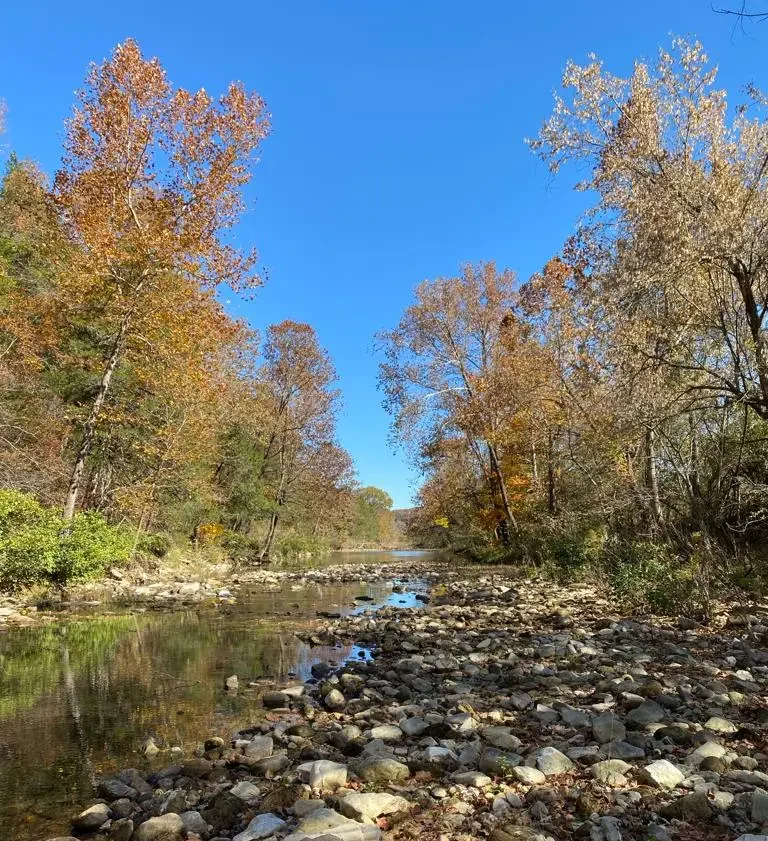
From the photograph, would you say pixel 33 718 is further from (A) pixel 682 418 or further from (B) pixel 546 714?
(A) pixel 682 418

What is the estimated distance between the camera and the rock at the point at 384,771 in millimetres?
3902

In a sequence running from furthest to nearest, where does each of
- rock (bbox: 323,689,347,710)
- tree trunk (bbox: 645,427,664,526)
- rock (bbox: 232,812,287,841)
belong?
tree trunk (bbox: 645,427,664,526), rock (bbox: 323,689,347,710), rock (bbox: 232,812,287,841)

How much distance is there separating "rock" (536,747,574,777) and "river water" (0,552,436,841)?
9.10 ft

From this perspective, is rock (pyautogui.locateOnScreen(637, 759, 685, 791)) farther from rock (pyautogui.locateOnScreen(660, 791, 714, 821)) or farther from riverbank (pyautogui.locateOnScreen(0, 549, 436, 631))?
riverbank (pyautogui.locateOnScreen(0, 549, 436, 631))

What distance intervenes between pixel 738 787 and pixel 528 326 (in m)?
20.2

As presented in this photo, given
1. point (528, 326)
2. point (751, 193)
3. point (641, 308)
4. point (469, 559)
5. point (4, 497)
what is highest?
point (528, 326)

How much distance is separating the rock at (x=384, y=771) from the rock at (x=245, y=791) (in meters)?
0.68

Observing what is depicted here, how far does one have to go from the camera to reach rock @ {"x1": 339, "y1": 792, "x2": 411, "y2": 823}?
3320mm

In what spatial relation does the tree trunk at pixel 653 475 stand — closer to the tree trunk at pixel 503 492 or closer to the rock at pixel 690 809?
the rock at pixel 690 809

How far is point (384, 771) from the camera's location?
12.9 ft

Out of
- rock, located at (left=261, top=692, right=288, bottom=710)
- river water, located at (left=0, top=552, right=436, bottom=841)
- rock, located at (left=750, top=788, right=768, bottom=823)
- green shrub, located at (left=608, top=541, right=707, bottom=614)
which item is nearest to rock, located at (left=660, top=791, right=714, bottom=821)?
rock, located at (left=750, top=788, right=768, bottom=823)

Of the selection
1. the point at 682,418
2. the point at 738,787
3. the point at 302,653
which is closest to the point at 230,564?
the point at 302,653

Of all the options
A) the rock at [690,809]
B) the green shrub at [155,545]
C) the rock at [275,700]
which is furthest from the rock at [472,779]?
the green shrub at [155,545]

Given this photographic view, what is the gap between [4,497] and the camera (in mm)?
12336
